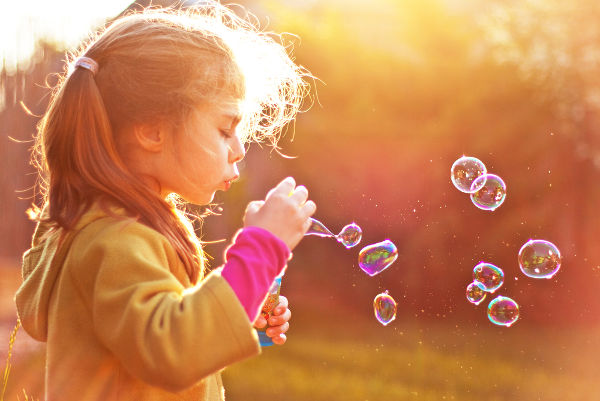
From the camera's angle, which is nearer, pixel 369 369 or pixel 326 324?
pixel 369 369

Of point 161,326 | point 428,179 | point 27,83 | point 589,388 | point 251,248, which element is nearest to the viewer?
point 161,326

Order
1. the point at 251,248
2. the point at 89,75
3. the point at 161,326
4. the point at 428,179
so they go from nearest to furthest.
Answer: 1. the point at 161,326
2. the point at 251,248
3. the point at 89,75
4. the point at 428,179

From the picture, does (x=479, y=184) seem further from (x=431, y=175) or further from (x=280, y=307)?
(x=431, y=175)

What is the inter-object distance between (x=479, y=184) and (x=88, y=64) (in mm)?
1908

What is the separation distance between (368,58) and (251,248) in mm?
5652

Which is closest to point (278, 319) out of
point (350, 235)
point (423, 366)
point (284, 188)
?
point (284, 188)

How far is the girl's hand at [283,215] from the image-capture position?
1354 millimetres

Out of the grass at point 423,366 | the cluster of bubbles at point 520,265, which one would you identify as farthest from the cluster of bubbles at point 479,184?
the grass at point 423,366

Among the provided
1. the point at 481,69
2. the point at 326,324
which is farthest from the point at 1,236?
the point at 481,69

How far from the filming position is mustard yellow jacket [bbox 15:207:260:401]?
1.20 metres

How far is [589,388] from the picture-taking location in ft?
17.0

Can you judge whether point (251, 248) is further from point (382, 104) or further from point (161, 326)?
point (382, 104)

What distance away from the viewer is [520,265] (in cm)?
302

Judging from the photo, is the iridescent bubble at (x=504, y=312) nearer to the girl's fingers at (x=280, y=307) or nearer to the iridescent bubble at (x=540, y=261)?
the iridescent bubble at (x=540, y=261)
